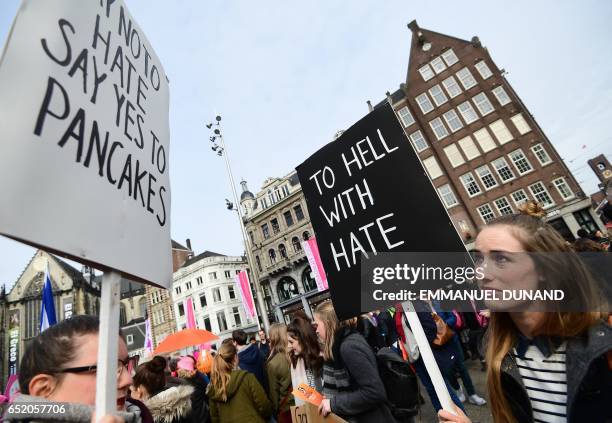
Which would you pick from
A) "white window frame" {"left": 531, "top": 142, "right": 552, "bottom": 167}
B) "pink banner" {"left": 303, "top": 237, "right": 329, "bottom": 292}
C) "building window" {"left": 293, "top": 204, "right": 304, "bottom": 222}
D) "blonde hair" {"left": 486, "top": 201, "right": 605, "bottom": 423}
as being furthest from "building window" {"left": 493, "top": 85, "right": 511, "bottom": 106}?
"blonde hair" {"left": 486, "top": 201, "right": 605, "bottom": 423}

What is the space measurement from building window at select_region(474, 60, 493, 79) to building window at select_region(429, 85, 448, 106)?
3272mm

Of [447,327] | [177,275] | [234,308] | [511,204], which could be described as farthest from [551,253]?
[177,275]

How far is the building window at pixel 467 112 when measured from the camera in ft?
85.0

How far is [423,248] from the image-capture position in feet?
6.73

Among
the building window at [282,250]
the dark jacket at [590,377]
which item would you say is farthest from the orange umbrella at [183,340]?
the building window at [282,250]

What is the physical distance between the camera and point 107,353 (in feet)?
3.26

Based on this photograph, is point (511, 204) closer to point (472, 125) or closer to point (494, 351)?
point (472, 125)

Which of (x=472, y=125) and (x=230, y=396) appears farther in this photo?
(x=472, y=125)

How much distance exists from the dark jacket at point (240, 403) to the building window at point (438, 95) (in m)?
29.6

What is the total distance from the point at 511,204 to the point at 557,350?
2679 centimetres

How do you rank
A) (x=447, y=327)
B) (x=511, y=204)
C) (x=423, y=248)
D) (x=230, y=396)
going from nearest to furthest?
(x=423, y=248), (x=230, y=396), (x=447, y=327), (x=511, y=204)

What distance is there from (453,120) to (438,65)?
18.7ft

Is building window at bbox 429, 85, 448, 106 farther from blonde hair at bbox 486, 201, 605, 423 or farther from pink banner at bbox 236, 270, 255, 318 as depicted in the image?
blonde hair at bbox 486, 201, 605, 423

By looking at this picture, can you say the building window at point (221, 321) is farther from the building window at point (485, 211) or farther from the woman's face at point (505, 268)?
the woman's face at point (505, 268)
